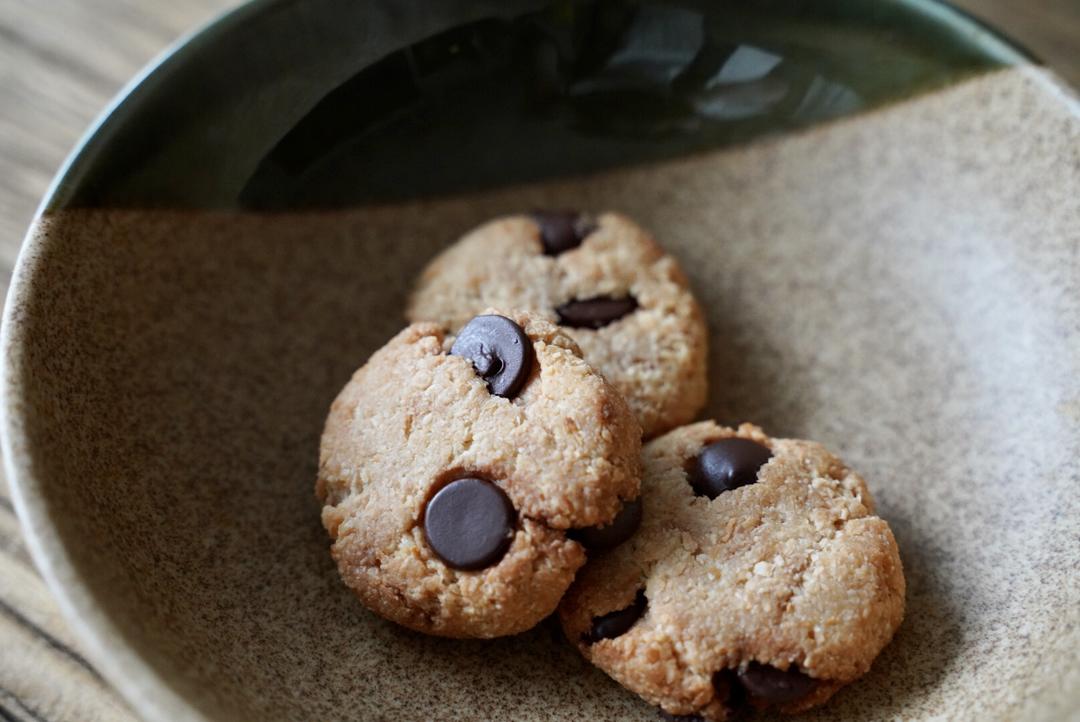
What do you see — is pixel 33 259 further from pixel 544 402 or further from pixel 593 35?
pixel 593 35

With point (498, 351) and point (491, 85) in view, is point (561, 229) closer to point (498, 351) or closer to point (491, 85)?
point (491, 85)

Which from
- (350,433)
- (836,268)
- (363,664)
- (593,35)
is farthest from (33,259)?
(836,268)

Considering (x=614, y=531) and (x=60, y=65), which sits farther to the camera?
(x=60, y=65)

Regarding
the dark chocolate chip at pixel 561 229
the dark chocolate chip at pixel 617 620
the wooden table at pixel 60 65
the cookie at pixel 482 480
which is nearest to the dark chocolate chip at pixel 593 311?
the dark chocolate chip at pixel 561 229

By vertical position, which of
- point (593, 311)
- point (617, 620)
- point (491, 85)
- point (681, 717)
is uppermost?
point (491, 85)

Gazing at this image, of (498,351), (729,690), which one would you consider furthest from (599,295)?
(729,690)

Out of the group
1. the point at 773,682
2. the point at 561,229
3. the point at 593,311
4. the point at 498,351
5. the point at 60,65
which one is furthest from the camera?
the point at 60,65

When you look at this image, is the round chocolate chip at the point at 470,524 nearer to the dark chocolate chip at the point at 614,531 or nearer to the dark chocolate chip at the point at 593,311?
the dark chocolate chip at the point at 614,531
